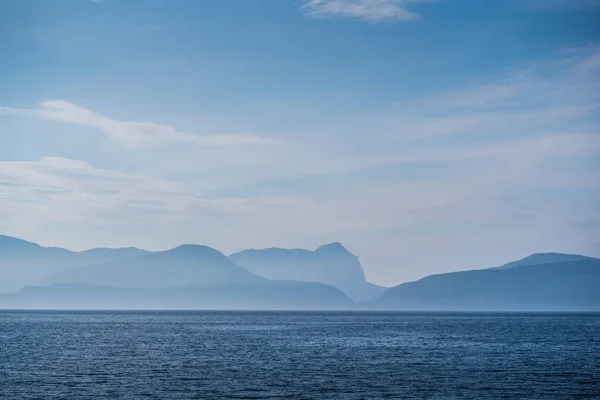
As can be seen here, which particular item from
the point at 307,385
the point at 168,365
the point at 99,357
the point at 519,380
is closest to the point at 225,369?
the point at 168,365

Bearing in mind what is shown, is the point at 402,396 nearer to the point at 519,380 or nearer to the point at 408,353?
the point at 519,380

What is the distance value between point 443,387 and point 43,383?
117ft

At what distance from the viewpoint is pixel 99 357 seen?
306 ft

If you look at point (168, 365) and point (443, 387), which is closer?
point (443, 387)

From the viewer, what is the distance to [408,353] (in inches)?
3976

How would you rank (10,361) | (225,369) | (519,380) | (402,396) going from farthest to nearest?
1. (10,361)
2. (225,369)
3. (519,380)
4. (402,396)

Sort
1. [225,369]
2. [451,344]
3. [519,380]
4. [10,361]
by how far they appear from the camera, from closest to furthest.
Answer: [519,380] → [225,369] → [10,361] → [451,344]

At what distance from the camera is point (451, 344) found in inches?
4769

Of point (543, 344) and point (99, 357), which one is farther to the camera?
point (543, 344)

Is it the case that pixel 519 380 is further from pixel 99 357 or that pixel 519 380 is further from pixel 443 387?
pixel 99 357

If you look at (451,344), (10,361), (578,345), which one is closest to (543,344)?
(578,345)

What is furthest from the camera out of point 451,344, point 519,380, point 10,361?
point 451,344

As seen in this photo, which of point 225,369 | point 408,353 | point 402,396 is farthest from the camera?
point 408,353

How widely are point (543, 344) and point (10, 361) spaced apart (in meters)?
81.3
